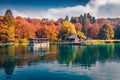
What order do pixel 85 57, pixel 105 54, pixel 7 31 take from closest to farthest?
1. pixel 85 57
2. pixel 105 54
3. pixel 7 31

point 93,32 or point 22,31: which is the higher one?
point 93,32

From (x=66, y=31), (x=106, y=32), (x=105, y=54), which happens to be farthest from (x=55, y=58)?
(x=106, y=32)

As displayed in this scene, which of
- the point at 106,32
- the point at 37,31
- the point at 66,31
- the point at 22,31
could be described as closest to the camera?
the point at 22,31

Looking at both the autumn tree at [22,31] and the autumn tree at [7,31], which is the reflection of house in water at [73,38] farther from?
the autumn tree at [7,31]

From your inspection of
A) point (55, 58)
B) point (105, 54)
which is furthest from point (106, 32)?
point (55, 58)

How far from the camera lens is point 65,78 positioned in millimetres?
20891

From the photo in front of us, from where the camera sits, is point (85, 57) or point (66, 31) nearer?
point (85, 57)

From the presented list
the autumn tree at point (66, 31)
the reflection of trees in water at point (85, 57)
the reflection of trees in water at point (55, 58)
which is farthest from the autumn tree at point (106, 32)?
the reflection of trees in water at point (55, 58)

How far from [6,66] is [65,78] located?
9.34m

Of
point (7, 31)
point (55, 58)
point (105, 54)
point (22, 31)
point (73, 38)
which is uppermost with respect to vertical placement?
point (22, 31)

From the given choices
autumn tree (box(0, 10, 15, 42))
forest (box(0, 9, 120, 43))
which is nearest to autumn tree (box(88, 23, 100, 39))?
forest (box(0, 9, 120, 43))

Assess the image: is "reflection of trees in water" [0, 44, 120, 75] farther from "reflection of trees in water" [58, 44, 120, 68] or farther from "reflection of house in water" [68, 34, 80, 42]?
"reflection of house in water" [68, 34, 80, 42]

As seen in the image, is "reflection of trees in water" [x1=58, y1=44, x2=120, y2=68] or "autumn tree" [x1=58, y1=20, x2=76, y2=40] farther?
"autumn tree" [x1=58, y1=20, x2=76, y2=40]

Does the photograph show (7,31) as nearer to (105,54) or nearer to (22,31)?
(22,31)
